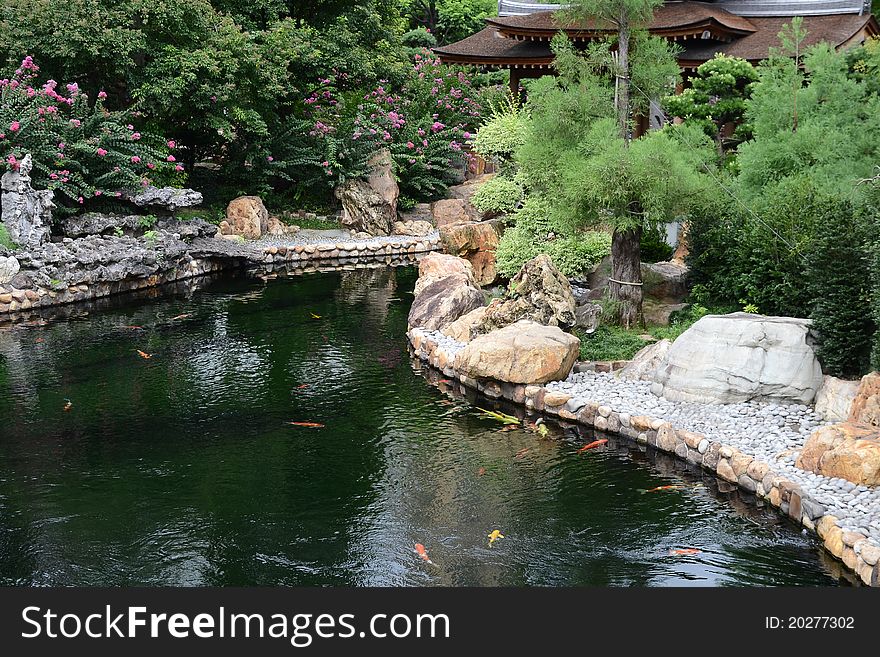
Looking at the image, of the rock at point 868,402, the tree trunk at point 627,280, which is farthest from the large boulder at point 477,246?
the rock at point 868,402

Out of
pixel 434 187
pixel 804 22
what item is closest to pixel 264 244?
pixel 434 187

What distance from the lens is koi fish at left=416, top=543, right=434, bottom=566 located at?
7.78 meters

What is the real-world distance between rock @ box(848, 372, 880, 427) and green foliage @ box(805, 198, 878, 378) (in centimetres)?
81

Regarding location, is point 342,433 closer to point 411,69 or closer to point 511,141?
point 511,141

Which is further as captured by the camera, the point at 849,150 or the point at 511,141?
the point at 511,141

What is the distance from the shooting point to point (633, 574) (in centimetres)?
757

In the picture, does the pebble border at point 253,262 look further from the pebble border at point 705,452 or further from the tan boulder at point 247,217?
the pebble border at point 705,452

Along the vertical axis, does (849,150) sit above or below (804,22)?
below

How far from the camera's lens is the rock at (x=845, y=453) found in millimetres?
8344

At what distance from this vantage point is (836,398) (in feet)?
32.4

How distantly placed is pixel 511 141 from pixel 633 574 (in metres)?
10.6

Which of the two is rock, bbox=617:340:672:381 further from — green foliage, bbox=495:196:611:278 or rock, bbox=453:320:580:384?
green foliage, bbox=495:196:611:278

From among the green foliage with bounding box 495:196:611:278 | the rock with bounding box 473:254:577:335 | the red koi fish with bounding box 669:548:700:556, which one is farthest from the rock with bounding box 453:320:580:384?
the red koi fish with bounding box 669:548:700:556

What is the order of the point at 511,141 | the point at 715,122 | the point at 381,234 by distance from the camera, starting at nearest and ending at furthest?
the point at 511,141
the point at 715,122
the point at 381,234
